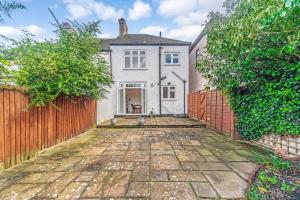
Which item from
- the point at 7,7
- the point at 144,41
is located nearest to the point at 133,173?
the point at 7,7

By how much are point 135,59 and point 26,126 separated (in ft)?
33.7

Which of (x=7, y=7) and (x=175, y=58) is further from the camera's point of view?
(x=175, y=58)

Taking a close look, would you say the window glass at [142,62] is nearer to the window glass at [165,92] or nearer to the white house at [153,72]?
the white house at [153,72]

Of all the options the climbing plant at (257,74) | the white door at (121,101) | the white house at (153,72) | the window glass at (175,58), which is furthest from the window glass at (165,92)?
the climbing plant at (257,74)

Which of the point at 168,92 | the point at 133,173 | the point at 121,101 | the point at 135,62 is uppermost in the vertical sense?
the point at 135,62

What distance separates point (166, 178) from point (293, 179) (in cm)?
194

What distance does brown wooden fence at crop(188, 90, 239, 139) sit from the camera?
6258mm

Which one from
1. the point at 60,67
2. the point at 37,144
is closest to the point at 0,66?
the point at 60,67

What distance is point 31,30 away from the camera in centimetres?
498

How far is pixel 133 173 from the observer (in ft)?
10.2

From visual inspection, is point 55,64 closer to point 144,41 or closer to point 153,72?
point 153,72

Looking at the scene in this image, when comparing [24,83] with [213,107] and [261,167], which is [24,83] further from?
[213,107]

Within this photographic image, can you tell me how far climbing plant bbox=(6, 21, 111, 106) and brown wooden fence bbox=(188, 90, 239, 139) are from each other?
181 inches

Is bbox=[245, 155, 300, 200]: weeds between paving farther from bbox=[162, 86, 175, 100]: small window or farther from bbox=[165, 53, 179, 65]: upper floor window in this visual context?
bbox=[165, 53, 179, 65]: upper floor window
